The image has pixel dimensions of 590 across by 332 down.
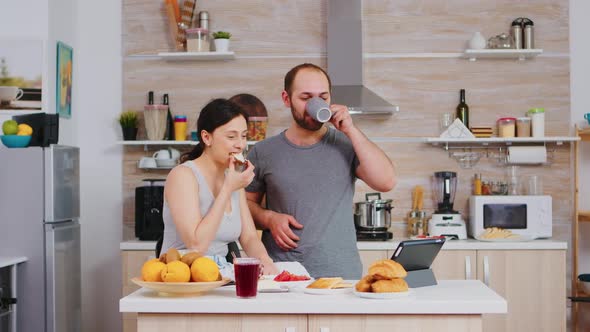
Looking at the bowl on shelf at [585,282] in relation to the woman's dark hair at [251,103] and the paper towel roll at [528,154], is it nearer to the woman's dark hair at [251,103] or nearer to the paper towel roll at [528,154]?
the paper towel roll at [528,154]

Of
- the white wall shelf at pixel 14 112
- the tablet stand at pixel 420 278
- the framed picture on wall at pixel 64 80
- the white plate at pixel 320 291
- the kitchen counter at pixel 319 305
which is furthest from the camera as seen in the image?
the framed picture on wall at pixel 64 80

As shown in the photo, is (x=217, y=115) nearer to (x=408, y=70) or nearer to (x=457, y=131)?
(x=457, y=131)

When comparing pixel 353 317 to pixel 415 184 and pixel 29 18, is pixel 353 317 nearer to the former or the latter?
pixel 415 184

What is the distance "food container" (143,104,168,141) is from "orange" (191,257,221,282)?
309cm

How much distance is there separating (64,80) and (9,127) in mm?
704

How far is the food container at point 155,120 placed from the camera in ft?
17.4

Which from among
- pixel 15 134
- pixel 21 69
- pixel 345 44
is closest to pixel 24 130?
pixel 15 134

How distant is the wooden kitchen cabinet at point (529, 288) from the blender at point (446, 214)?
282mm

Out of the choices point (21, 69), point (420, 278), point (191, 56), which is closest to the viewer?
point (420, 278)

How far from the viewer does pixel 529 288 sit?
489 centimetres

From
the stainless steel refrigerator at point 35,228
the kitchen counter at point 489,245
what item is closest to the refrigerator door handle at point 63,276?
the stainless steel refrigerator at point 35,228

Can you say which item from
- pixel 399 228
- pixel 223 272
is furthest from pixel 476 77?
pixel 223 272

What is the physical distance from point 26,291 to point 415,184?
8.09ft

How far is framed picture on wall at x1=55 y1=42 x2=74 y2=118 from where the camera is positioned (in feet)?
17.0
